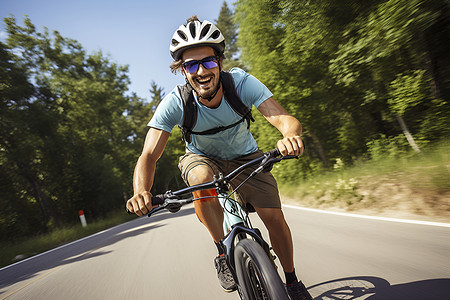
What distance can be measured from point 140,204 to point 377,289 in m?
2.10

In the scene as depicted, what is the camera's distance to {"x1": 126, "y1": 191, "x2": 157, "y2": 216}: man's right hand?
6.32 ft

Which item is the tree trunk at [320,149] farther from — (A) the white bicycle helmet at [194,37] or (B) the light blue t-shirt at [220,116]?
(A) the white bicycle helmet at [194,37]

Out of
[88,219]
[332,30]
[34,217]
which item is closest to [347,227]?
[332,30]

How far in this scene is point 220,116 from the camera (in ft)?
8.48

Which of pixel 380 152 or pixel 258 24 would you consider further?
pixel 258 24

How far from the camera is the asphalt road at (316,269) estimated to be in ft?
8.73

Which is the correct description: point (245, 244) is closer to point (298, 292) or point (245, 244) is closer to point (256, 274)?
point (256, 274)

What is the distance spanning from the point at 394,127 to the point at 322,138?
3.71 metres

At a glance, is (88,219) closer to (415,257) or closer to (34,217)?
(34,217)

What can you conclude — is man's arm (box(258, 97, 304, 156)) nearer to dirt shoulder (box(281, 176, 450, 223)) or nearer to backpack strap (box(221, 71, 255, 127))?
backpack strap (box(221, 71, 255, 127))

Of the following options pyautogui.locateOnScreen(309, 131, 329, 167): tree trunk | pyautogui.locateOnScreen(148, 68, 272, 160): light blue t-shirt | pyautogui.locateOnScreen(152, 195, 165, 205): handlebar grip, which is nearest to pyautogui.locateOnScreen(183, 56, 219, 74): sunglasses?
pyautogui.locateOnScreen(148, 68, 272, 160): light blue t-shirt

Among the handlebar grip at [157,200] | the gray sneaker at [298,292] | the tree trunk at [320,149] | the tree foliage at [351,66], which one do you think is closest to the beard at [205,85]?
the handlebar grip at [157,200]

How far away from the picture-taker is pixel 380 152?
8.73 m

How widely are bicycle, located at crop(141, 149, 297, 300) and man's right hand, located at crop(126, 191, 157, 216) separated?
0.04 metres
